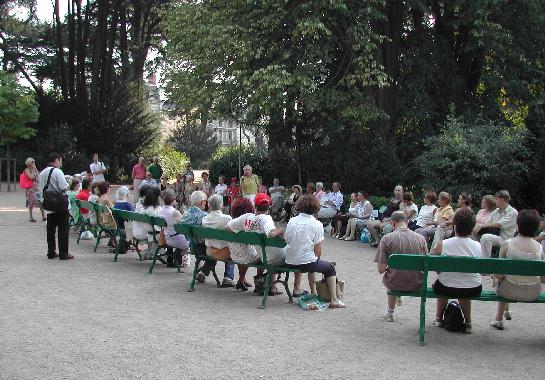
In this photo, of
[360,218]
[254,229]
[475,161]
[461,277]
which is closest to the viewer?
[461,277]

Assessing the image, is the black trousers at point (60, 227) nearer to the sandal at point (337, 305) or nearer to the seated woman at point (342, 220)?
the sandal at point (337, 305)

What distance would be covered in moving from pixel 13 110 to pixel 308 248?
26579 millimetres

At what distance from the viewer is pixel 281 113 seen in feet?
73.6

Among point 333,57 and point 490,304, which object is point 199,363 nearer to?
point 490,304

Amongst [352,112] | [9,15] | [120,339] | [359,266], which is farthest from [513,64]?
[9,15]

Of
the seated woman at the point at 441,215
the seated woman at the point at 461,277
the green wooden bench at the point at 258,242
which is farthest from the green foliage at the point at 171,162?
the seated woman at the point at 461,277

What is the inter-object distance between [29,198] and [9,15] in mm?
26163

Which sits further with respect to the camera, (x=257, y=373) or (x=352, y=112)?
(x=352, y=112)

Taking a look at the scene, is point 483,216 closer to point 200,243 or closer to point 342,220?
point 200,243

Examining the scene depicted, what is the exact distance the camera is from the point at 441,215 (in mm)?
12695

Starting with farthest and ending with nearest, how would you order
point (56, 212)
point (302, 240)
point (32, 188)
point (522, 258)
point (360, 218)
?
point (32, 188) → point (360, 218) → point (56, 212) → point (302, 240) → point (522, 258)

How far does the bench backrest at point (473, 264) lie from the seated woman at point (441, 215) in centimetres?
575

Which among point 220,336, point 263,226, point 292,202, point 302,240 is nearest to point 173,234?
point 263,226

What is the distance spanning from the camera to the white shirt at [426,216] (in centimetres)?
1329
